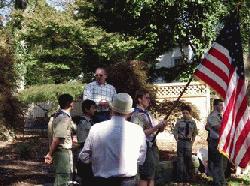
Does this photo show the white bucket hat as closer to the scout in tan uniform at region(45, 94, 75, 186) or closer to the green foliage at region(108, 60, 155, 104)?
the scout in tan uniform at region(45, 94, 75, 186)

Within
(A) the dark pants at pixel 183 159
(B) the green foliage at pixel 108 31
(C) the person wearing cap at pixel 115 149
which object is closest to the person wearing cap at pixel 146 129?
(C) the person wearing cap at pixel 115 149

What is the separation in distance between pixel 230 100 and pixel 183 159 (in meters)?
5.18

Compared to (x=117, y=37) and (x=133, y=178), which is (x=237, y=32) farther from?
(x=117, y=37)

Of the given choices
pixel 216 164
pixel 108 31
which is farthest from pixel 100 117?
pixel 108 31

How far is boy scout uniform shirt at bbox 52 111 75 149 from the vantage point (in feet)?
24.9

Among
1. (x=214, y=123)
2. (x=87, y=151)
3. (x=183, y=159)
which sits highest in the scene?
(x=214, y=123)

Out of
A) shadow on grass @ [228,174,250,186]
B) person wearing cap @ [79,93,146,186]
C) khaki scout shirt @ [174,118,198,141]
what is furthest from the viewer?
khaki scout shirt @ [174,118,198,141]

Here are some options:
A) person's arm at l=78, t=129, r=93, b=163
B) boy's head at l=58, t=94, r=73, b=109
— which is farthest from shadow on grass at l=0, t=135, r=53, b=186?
person's arm at l=78, t=129, r=93, b=163

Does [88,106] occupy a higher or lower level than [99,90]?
lower

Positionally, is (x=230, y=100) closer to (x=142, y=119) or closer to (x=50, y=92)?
(x=142, y=119)

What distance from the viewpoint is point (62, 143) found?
7.70 meters

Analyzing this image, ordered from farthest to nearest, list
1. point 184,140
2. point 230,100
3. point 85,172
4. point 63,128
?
point 184,140, point 63,128, point 230,100, point 85,172

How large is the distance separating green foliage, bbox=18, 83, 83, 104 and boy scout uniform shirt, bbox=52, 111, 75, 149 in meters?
15.1

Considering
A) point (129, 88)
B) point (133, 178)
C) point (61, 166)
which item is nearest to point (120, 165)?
point (133, 178)
